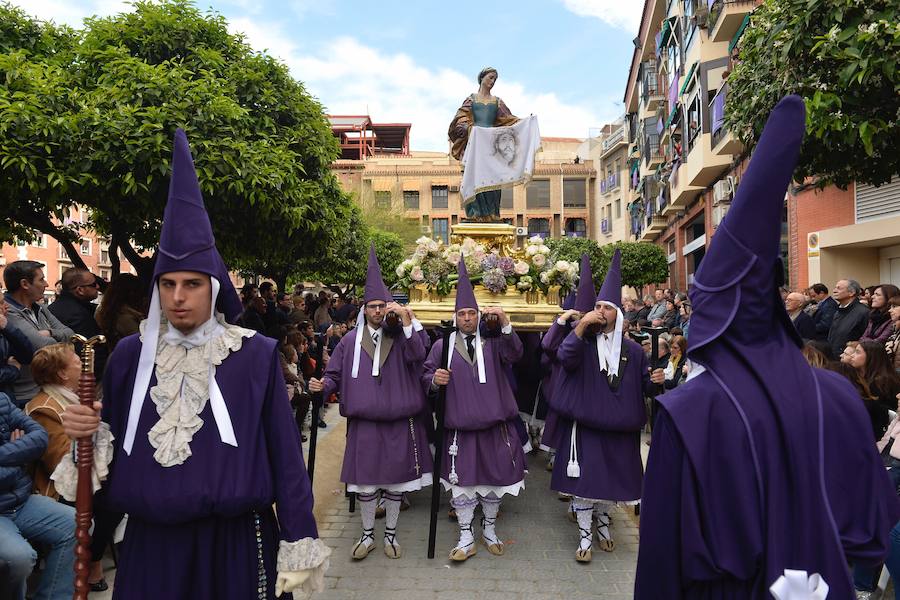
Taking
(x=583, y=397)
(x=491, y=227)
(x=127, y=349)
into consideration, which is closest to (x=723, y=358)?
(x=127, y=349)

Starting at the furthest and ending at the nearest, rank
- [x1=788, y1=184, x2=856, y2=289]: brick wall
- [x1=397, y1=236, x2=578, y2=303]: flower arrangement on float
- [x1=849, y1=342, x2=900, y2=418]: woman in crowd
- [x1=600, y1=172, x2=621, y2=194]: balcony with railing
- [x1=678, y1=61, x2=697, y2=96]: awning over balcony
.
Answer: [x1=600, y1=172, x2=621, y2=194]: balcony with railing, [x1=678, y1=61, x2=697, y2=96]: awning over balcony, [x1=788, y1=184, x2=856, y2=289]: brick wall, [x1=397, y1=236, x2=578, y2=303]: flower arrangement on float, [x1=849, y1=342, x2=900, y2=418]: woman in crowd

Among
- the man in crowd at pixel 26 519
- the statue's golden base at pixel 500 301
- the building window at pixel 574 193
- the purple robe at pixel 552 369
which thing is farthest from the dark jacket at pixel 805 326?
the building window at pixel 574 193

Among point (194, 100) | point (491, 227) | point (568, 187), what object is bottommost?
point (491, 227)

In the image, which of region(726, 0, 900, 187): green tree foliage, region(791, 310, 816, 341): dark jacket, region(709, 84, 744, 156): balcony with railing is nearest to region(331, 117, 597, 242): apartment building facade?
region(709, 84, 744, 156): balcony with railing

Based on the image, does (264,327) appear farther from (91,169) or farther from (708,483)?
(708,483)

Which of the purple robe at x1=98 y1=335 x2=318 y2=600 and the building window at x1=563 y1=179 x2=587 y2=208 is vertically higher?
the building window at x1=563 y1=179 x2=587 y2=208

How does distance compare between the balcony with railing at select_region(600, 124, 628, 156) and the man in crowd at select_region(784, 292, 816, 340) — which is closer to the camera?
the man in crowd at select_region(784, 292, 816, 340)

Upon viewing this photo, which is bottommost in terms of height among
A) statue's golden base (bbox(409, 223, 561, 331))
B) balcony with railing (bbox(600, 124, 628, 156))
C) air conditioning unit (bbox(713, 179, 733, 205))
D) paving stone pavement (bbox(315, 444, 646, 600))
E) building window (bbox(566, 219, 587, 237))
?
paving stone pavement (bbox(315, 444, 646, 600))

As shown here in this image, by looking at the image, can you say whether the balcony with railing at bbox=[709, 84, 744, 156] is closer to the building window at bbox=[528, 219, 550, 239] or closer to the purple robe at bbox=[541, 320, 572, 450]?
the purple robe at bbox=[541, 320, 572, 450]

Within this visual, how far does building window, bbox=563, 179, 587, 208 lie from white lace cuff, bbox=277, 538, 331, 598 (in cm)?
5061

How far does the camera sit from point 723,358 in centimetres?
192

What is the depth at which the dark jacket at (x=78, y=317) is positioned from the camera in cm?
576

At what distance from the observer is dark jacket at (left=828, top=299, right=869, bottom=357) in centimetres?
699

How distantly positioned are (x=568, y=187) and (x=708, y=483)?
51.0 metres
